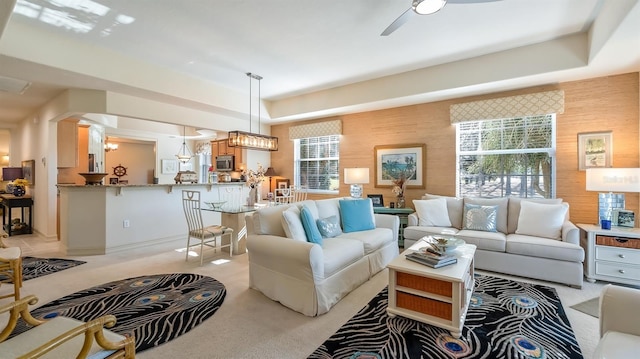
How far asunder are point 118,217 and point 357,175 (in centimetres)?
421

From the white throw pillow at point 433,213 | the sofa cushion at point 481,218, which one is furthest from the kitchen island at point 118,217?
the sofa cushion at point 481,218

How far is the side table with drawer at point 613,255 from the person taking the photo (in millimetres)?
3199

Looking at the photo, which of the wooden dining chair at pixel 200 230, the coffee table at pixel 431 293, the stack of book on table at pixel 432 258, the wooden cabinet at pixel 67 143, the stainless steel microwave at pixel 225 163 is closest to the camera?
the coffee table at pixel 431 293

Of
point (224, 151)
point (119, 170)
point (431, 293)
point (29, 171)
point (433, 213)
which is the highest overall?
point (224, 151)

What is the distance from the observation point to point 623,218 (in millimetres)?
3518

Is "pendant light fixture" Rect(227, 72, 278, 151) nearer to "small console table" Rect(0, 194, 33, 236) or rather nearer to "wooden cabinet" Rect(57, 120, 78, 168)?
"wooden cabinet" Rect(57, 120, 78, 168)

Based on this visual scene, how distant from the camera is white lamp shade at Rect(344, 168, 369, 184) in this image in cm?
531

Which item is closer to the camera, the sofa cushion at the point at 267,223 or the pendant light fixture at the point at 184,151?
the sofa cushion at the point at 267,223

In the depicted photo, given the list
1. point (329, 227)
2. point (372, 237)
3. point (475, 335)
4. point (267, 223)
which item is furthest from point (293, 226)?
point (475, 335)

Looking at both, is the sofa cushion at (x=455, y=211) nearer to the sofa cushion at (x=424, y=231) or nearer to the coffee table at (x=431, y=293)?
the sofa cushion at (x=424, y=231)

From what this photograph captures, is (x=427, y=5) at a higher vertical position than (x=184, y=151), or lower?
higher

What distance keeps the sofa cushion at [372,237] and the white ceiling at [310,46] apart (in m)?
2.42

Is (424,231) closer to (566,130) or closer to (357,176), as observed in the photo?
(357,176)

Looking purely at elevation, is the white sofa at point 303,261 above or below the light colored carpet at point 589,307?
above
